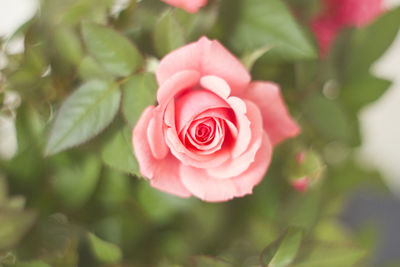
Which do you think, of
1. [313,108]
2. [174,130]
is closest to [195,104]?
[174,130]

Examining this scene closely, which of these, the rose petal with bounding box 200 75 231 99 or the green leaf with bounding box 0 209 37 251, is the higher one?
the rose petal with bounding box 200 75 231 99

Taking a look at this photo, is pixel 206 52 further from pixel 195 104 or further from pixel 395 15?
pixel 395 15

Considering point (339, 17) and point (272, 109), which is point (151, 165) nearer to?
point (272, 109)

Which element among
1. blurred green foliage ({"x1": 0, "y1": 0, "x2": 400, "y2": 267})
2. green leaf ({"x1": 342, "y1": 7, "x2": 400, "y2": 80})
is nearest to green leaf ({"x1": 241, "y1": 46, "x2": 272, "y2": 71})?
blurred green foliage ({"x1": 0, "y1": 0, "x2": 400, "y2": 267})

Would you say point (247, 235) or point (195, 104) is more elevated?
point (195, 104)

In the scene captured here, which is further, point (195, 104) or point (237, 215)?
point (237, 215)

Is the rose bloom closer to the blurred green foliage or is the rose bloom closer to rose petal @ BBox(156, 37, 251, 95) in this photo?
the blurred green foliage

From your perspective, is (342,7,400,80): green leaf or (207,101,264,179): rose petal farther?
(342,7,400,80): green leaf

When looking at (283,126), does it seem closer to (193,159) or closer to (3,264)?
(193,159)
